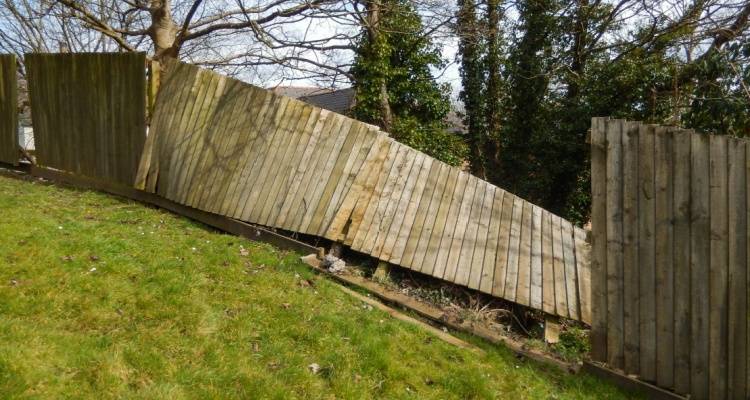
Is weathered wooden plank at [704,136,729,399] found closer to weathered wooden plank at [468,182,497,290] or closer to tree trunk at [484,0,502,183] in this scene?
weathered wooden plank at [468,182,497,290]

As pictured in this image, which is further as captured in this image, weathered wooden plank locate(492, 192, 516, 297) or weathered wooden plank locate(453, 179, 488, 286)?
weathered wooden plank locate(453, 179, 488, 286)

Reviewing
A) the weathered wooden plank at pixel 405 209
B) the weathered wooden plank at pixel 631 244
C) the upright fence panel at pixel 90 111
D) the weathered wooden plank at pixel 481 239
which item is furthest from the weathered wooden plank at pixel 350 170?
the upright fence panel at pixel 90 111

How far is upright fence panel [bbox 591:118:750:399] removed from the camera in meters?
3.36

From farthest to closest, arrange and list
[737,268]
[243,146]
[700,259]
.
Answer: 1. [243,146]
2. [700,259]
3. [737,268]

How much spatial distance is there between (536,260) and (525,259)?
4.7 inches

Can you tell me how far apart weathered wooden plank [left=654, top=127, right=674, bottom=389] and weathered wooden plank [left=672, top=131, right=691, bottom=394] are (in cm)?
3

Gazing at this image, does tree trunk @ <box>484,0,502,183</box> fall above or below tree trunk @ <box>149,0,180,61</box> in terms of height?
above

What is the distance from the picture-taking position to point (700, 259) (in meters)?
3.48

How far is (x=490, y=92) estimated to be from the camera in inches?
561

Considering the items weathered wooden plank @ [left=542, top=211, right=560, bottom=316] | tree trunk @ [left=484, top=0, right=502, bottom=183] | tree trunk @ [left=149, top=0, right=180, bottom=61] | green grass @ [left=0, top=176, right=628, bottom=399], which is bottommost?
green grass @ [left=0, top=176, right=628, bottom=399]

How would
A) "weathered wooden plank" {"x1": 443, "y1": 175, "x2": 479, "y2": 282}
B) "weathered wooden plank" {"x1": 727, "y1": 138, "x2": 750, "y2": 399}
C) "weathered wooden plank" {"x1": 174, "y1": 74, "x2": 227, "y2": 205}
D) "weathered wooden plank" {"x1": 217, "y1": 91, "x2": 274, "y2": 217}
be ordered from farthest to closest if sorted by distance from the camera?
"weathered wooden plank" {"x1": 174, "y1": 74, "x2": 227, "y2": 205}
"weathered wooden plank" {"x1": 217, "y1": 91, "x2": 274, "y2": 217}
"weathered wooden plank" {"x1": 443, "y1": 175, "x2": 479, "y2": 282}
"weathered wooden plank" {"x1": 727, "y1": 138, "x2": 750, "y2": 399}

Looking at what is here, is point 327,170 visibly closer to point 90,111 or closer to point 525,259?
point 525,259

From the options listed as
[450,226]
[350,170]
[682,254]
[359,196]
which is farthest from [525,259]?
[350,170]

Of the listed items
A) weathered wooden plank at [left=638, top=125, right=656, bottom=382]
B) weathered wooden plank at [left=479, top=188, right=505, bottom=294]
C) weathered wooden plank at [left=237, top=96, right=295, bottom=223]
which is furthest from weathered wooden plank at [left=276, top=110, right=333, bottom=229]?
weathered wooden plank at [left=638, top=125, right=656, bottom=382]
